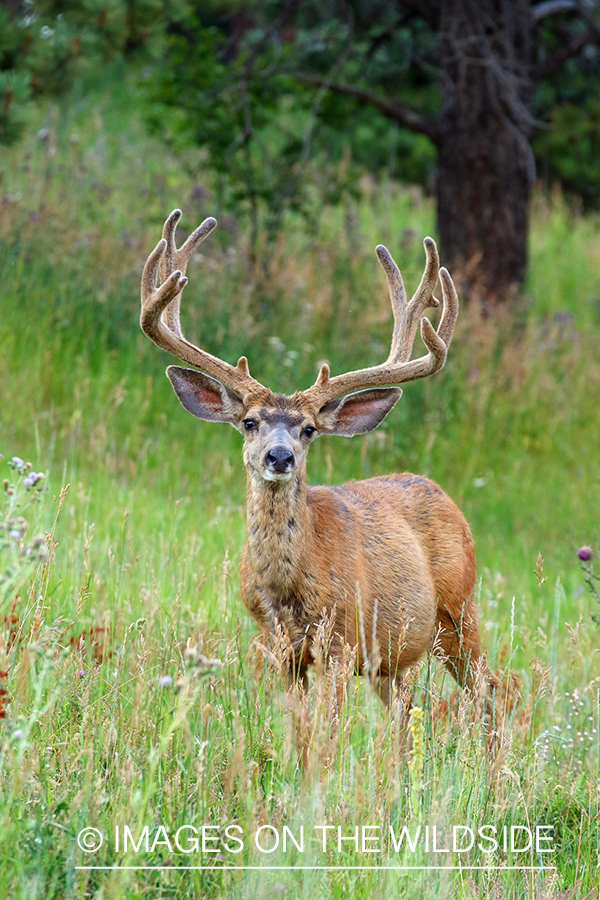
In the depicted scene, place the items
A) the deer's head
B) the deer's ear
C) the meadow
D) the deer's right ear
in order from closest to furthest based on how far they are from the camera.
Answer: the meadow → the deer's head → the deer's right ear → the deer's ear

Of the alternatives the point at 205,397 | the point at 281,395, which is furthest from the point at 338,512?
the point at 205,397

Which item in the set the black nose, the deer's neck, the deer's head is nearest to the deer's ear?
the deer's head

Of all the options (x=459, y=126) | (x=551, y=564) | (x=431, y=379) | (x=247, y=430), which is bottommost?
(x=551, y=564)

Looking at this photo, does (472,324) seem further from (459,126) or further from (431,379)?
(459,126)

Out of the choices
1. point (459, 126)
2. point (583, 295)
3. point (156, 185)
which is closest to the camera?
point (459, 126)

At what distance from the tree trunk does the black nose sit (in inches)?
248

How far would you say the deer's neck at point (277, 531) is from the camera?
4.69 metres

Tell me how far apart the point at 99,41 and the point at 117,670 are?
18.8 feet

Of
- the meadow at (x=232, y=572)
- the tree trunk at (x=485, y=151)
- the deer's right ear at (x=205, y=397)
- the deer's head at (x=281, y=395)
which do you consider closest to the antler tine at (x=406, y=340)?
the deer's head at (x=281, y=395)

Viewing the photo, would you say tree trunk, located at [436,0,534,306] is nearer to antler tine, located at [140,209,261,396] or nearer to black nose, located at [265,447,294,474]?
antler tine, located at [140,209,261,396]

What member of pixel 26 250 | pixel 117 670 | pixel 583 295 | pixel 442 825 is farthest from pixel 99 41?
pixel 583 295

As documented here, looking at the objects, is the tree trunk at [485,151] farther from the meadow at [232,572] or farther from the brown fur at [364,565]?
the brown fur at [364,565]

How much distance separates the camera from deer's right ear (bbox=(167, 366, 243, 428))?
5.01 m

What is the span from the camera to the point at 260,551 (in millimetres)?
4742
